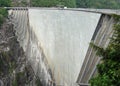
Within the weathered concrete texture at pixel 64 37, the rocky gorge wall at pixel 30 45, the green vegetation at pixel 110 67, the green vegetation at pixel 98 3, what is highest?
the green vegetation at pixel 110 67

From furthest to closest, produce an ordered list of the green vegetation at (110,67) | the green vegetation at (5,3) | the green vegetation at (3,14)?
the green vegetation at (5,3)
the green vegetation at (3,14)
the green vegetation at (110,67)

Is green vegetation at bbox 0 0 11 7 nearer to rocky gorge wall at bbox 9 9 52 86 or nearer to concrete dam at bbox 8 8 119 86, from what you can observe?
rocky gorge wall at bbox 9 9 52 86

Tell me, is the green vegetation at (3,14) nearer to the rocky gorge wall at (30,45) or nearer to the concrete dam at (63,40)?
the rocky gorge wall at (30,45)

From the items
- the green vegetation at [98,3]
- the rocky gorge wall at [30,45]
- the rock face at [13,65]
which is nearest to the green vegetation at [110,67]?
the rocky gorge wall at [30,45]

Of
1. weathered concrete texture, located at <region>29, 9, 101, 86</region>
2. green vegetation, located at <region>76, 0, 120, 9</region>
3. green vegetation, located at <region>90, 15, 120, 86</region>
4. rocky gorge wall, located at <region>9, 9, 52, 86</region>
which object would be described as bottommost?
green vegetation, located at <region>76, 0, 120, 9</region>

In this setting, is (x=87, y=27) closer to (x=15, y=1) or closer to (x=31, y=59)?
(x=31, y=59)

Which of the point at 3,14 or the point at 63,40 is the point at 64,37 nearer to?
the point at 63,40

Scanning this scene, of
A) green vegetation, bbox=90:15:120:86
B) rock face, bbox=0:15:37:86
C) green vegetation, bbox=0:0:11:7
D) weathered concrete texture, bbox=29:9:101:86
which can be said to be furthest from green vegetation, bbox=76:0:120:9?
green vegetation, bbox=90:15:120:86
